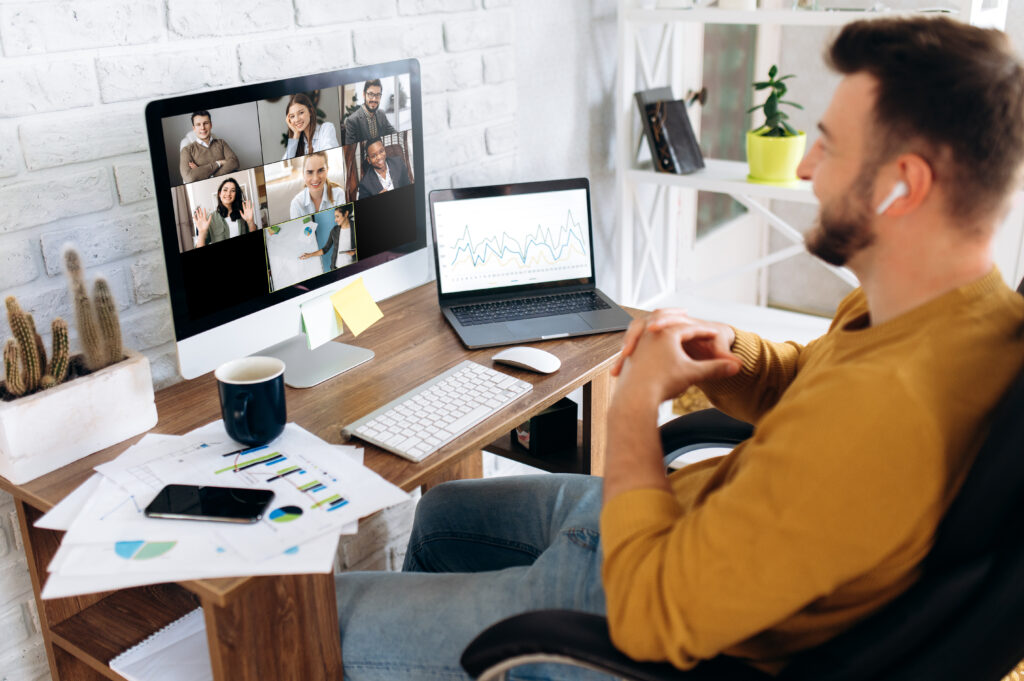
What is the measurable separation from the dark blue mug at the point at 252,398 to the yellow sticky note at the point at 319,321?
0.72 feet

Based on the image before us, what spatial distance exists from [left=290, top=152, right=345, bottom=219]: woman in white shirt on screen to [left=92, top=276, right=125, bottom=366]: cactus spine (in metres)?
0.30

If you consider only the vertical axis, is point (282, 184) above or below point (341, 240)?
above

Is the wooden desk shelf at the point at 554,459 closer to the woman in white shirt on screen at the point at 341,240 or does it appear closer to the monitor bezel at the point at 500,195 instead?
the monitor bezel at the point at 500,195

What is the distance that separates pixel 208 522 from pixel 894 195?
33.1 inches

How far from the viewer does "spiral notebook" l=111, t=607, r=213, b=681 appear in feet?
4.00

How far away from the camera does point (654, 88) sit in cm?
248

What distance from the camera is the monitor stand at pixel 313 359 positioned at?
4.84 feet

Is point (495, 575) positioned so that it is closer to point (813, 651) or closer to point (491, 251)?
point (813, 651)

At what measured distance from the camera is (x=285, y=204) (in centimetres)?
139

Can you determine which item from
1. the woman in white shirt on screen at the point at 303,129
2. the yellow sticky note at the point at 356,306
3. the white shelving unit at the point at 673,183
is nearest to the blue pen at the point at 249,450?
the yellow sticky note at the point at 356,306

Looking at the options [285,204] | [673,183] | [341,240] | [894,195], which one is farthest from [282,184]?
[673,183]

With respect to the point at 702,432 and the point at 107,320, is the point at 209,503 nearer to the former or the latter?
the point at 107,320

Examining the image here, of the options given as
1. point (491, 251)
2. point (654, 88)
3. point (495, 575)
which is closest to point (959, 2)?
point (654, 88)

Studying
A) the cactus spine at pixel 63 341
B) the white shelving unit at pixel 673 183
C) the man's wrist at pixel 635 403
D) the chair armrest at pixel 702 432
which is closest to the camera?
the man's wrist at pixel 635 403
